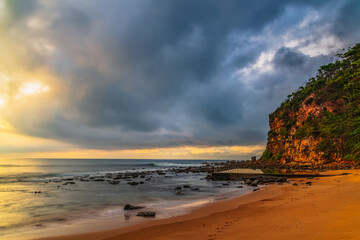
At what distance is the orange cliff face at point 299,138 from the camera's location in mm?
53156

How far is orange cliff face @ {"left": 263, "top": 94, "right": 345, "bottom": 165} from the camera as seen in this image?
5316cm

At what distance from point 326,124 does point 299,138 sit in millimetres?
8849

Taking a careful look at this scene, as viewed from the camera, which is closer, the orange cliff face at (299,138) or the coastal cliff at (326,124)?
the coastal cliff at (326,124)

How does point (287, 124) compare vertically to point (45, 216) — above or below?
above

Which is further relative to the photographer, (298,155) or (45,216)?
(298,155)

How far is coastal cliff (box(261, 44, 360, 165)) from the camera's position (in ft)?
156

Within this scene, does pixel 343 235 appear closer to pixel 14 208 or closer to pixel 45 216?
pixel 45 216

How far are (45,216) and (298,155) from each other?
64.9m

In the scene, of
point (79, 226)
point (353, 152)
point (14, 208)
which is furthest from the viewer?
point (353, 152)

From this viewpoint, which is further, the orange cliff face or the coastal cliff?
the orange cliff face

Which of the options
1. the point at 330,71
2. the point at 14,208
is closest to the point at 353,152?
the point at 330,71

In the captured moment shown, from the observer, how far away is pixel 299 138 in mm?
→ 60656

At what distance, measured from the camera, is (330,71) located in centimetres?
8075

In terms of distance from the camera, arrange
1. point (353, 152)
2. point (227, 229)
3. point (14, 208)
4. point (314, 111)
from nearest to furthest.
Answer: point (227, 229)
point (14, 208)
point (353, 152)
point (314, 111)
